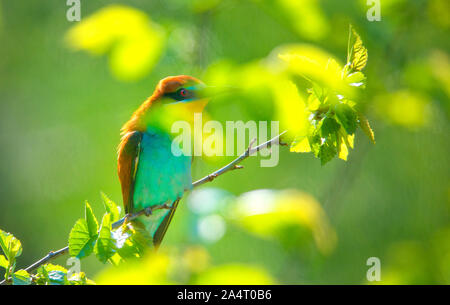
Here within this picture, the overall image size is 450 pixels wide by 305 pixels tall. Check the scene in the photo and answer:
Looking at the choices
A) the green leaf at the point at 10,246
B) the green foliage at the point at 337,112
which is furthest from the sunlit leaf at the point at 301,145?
the green leaf at the point at 10,246

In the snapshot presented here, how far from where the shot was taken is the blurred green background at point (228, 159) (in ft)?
4.04

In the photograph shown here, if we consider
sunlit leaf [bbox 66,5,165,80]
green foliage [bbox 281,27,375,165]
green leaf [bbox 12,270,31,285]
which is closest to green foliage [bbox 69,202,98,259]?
green leaf [bbox 12,270,31,285]

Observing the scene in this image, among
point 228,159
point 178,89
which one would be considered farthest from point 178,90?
point 228,159

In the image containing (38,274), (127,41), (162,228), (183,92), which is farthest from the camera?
(162,228)

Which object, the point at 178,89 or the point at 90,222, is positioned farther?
the point at 178,89

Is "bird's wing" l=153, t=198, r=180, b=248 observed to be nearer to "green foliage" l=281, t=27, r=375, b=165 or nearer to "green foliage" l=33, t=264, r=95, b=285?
"green foliage" l=33, t=264, r=95, b=285

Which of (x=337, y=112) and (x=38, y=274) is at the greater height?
(x=337, y=112)

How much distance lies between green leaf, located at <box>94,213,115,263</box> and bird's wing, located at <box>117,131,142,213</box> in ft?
4.58

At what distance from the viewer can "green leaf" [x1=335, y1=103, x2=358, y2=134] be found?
4.35 feet

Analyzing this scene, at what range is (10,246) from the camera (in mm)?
1474

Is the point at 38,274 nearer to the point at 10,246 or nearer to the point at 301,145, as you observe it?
the point at 10,246

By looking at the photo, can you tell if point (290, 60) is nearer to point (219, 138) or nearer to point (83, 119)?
point (219, 138)

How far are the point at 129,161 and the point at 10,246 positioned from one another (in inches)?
53.4

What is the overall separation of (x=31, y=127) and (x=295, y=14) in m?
5.19
